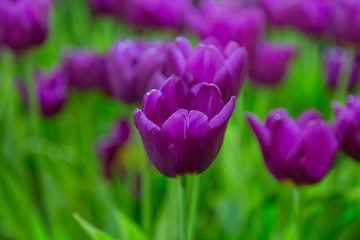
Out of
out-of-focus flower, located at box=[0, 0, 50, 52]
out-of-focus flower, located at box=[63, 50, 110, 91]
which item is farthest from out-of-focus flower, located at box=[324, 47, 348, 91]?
out-of-focus flower, located at box=[0, 0, 50, 52]

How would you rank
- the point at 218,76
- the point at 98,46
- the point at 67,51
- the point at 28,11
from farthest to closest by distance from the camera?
the point at 98,46 → the point at 67,51 → the point at 28,11 → the point at 218,76

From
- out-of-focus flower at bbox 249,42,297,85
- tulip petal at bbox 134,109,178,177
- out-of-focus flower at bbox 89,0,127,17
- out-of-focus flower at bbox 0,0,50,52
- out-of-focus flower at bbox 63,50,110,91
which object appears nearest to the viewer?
tulip petal at bbox 134,109,178,177

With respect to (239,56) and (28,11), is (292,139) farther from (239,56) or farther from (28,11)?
(28,11)

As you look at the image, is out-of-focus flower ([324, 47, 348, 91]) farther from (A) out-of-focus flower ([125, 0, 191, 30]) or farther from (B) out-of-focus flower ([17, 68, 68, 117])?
(B) out-of-focus flower ([17, 68, 68, 117])

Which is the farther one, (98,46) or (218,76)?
(98,46)

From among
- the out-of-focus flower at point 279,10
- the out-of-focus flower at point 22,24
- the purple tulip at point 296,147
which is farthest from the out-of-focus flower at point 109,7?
the purple tulip at point 296,147

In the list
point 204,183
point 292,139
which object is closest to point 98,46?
point 204,183

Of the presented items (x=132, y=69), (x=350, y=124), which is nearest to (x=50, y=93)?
(x=132, y=69)

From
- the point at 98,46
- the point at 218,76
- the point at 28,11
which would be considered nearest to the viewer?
the point at 218,76
